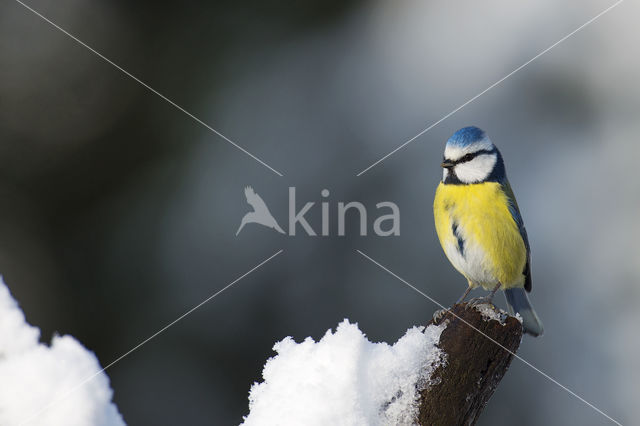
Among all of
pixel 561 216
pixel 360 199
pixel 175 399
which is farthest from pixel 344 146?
pixel 175 399

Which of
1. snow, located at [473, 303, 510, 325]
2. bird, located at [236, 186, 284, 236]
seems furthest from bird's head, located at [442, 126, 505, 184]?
bird, located at [236, 186, 284, 236]

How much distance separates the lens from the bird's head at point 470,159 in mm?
2254

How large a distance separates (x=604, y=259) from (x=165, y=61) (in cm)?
317

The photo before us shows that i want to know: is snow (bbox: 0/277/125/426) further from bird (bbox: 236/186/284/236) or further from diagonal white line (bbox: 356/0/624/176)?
diagonal white line (bbox: 356/0/624/176)

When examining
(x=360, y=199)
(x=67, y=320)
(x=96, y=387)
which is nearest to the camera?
(x=96, y=387)

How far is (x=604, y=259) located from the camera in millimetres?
3570

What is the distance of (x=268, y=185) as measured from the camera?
12.6 feet

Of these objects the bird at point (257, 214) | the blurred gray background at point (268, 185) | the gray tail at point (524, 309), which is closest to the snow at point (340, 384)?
the gray tail at point (524, 309)

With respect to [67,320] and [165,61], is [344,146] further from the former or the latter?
[67,320]

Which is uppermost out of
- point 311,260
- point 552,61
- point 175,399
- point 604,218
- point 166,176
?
point 552,61

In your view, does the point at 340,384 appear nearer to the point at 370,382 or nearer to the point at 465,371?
the point at 370,382

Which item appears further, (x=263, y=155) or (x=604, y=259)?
(x=263, y=155)

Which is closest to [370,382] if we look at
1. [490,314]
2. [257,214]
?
[490,314]

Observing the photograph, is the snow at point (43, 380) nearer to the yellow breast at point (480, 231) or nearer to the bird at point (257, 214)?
the yellow breast at point (480, 231)
